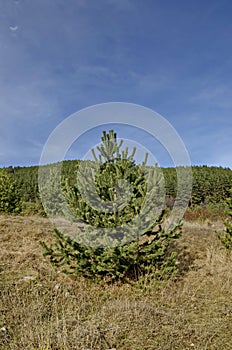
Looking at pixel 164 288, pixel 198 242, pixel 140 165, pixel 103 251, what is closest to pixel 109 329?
pixel 103 251

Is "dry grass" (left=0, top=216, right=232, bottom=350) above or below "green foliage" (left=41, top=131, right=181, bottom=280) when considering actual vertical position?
below

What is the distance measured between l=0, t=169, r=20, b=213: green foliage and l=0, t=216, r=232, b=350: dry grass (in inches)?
358

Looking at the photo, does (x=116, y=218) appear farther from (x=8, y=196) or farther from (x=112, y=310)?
(x=8, y=196)

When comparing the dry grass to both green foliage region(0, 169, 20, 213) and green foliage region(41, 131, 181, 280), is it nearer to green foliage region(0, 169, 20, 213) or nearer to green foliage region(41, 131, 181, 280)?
green foliage region(41, 131, 181, 280)

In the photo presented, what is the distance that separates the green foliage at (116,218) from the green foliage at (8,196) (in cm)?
1139

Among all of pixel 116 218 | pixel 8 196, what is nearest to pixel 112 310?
pixel 116 218

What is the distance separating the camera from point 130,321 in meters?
4.15

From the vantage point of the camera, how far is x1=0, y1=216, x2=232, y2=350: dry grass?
11.9ft

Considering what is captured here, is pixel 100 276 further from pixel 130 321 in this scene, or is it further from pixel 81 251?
pixel 130 321

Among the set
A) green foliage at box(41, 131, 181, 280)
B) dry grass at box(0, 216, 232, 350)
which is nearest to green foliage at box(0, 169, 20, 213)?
dry grass at box(0, 216, 232, 350)

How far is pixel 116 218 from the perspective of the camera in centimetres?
554

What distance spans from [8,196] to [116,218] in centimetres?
1228

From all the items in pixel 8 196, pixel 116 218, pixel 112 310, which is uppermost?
pixel 8 196

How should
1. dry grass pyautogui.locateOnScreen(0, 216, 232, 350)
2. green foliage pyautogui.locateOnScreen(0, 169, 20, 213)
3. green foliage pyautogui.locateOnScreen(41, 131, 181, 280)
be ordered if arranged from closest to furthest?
dry grass pyautogui.locateOnScreen(0, 216, 232, 350), green foliage pyautogui.locateOnScreen(41, 131, 181, 280), green foliage pyautogui.locateOnScreen(0, 169, 20, 213)
